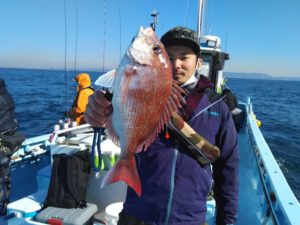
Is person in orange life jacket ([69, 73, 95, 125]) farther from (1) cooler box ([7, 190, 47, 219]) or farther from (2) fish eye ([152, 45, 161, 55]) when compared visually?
(2) fish eye ([152, 45, 161, 55])

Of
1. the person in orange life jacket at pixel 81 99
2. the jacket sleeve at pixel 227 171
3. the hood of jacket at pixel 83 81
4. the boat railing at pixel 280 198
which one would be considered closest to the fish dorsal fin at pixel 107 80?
the jacket sleeve at pixel 227 171

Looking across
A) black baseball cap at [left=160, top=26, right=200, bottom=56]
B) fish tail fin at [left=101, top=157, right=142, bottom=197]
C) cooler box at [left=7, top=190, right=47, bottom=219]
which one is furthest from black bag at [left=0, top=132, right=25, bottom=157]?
black baseball cap at [left=160, top=26, right=200, bottom=56]

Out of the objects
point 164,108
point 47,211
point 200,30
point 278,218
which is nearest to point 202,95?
point 164,108

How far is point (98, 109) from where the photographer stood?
158 centimetres

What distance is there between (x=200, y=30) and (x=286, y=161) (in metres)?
5.26

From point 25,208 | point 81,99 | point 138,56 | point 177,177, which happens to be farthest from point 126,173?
point 81,99

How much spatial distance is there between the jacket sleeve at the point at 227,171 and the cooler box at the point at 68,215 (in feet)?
5.58

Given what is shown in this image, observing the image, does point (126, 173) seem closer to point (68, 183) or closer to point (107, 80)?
point (107, 80)

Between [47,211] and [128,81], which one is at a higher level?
[128,81]

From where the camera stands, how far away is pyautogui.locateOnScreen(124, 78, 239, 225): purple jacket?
179 cm

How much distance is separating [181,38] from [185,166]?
0.80m

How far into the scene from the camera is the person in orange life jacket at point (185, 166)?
5.87 feet

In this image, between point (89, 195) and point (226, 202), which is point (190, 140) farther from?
point (89, 195)

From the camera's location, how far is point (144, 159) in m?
1.85
